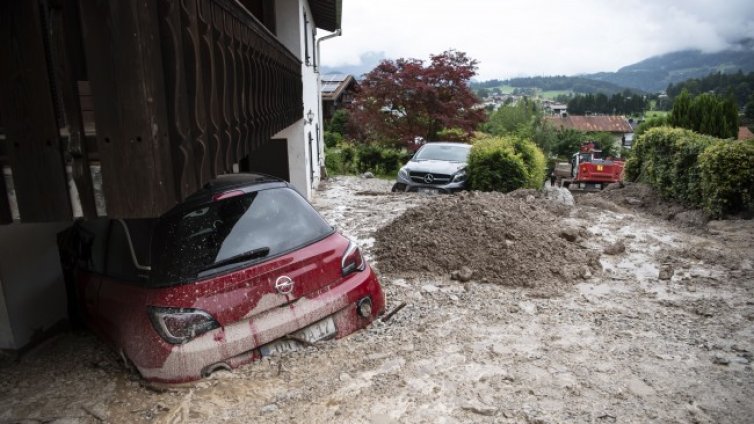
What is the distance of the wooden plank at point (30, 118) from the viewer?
7.73ft

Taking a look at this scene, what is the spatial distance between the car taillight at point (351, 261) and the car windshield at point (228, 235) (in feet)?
0.91

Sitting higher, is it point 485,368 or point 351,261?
point 351,261

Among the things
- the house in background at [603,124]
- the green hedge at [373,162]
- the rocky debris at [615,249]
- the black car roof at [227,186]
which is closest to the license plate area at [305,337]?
the black car roof at [227,186]

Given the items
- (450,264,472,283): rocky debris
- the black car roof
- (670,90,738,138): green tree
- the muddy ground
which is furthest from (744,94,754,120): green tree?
the black car roof

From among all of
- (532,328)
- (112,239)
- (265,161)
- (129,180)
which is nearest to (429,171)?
(265,161)

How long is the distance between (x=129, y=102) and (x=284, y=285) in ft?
5.62

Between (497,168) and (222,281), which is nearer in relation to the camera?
(222,281)

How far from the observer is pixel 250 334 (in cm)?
341

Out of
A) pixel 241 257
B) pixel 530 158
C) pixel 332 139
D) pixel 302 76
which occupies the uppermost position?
pixel 302 76

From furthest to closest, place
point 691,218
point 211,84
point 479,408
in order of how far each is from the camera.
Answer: point 691,218 < point 479,408 < point 211,84

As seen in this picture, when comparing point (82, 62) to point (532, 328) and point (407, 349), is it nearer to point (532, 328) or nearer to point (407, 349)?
point (407, 349)

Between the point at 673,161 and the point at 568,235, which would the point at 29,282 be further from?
the point at 673,161

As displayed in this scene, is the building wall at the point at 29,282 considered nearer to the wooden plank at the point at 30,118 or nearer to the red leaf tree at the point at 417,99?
the wooden plank at the point at 30,118

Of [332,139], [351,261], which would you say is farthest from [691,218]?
[332,139]
